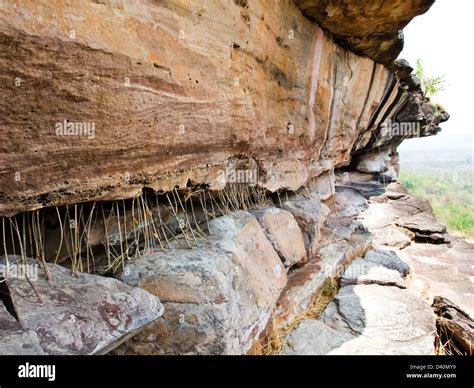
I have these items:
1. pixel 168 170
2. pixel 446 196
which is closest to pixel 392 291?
pixel 168 170

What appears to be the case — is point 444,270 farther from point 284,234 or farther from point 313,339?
point 313,339

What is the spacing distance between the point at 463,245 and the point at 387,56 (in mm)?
4496

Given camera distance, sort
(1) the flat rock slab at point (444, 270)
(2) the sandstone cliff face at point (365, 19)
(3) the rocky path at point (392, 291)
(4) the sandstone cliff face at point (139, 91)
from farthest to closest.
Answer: (1) the flat rock slab at point (444, 270), (2) the sandstone cliff face at point (365, 19), (3) the rocky path at point (392, 291), (4) the sandstone cliff face at point (139, 91)

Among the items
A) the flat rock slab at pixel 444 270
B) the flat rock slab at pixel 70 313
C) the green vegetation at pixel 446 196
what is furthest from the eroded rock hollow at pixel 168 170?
the green vegetation at pixel 446 196

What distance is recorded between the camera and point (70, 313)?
1.68 meters

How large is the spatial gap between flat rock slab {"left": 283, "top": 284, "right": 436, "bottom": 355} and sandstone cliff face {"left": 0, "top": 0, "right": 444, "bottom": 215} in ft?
5.45

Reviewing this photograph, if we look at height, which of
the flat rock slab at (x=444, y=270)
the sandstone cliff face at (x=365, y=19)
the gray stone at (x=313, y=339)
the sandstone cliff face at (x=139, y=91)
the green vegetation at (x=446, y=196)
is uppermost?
the sandstone cliff face at (x=365, y=19)

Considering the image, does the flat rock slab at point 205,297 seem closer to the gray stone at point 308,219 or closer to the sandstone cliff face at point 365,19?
the gray stone at point 308,219

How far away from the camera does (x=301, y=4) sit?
358cm

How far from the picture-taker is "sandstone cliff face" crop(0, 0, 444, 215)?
1.67m

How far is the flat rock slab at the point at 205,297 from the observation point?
2047 millimetres

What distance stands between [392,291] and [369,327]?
85 centimetres
